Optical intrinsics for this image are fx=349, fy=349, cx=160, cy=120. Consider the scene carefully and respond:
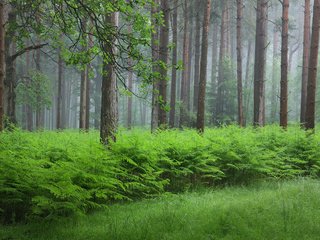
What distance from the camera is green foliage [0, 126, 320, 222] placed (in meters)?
6.06

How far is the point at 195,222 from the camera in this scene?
18.5 ft

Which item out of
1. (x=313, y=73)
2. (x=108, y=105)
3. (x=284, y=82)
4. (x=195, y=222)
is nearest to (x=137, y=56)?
(x=195, y=222)

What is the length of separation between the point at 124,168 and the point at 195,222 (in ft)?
8.14

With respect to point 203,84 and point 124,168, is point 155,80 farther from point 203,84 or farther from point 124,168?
point 203,84

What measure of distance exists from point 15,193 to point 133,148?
3.08 m

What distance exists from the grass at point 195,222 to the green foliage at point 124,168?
34 cm

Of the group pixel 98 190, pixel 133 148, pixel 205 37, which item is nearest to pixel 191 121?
pixel 205 37

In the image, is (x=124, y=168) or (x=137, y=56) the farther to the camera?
(x=124, y=168)

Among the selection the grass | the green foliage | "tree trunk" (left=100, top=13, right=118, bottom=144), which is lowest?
the grass

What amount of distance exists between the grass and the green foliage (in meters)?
0.34

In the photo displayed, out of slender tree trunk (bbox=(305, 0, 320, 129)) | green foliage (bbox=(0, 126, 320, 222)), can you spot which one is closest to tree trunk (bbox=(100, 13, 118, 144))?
green foliage (bbox=(0, 126, 320, 222))

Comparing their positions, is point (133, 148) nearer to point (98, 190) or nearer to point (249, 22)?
point (98, 190)

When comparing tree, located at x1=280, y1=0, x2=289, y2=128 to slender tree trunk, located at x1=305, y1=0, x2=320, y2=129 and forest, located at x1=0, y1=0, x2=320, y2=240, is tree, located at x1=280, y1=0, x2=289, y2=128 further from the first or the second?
forest, located at x1=0, y1=0, x2=320, y2=240

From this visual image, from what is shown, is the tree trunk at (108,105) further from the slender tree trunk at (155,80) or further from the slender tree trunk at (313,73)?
the slender tree trunk at (313,73)
